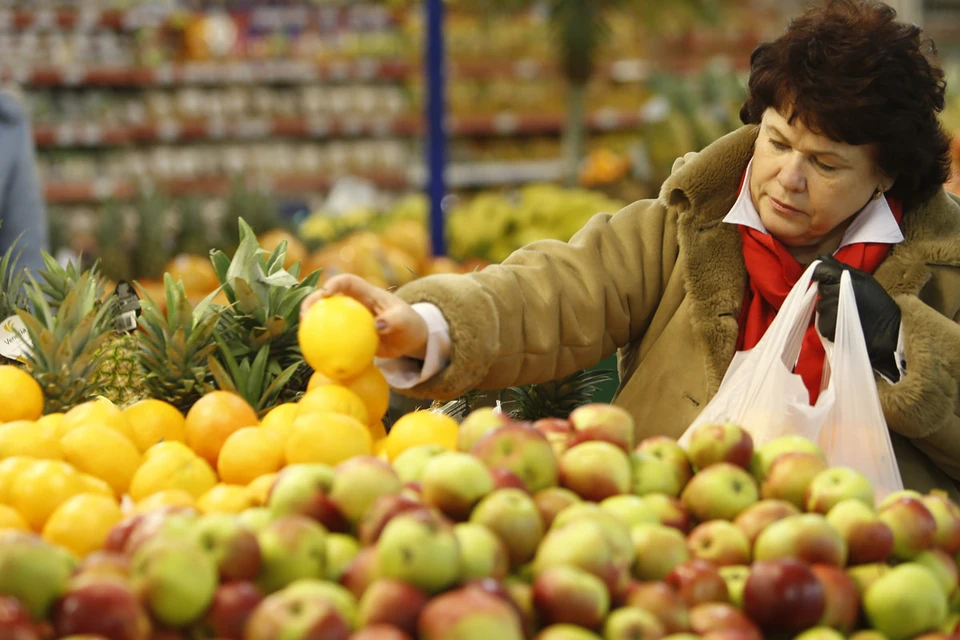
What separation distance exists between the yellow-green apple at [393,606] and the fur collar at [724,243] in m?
1.08

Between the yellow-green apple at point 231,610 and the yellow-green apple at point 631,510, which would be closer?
the yellow-green apple at point 231,610

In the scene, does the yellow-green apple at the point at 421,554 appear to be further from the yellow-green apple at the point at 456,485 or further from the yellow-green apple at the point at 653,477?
the yellow-green apple at the point at 653,477

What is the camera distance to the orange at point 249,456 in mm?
1447

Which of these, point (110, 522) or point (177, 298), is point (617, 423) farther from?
point (177, 298)

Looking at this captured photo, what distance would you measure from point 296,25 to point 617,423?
740 centimetres

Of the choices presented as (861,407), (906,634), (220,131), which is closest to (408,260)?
(861,407)

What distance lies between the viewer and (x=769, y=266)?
1912mm

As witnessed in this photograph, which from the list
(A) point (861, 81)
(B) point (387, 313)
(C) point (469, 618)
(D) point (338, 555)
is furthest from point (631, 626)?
(A) point (861, 81)

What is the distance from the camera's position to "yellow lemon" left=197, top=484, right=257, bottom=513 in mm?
1266

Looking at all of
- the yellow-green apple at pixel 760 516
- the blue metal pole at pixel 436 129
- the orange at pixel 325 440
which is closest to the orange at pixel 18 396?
the orange at pixel 325 440

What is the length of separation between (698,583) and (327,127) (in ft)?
23.1

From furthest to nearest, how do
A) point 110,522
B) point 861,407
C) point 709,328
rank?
point 709,328 → point 861,407 → point 110,522

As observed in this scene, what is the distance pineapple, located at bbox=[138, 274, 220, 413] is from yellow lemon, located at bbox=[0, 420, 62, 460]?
0.30m

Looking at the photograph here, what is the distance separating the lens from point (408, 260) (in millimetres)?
4262
